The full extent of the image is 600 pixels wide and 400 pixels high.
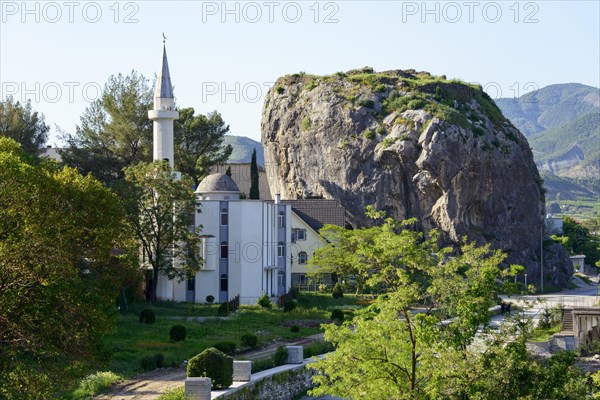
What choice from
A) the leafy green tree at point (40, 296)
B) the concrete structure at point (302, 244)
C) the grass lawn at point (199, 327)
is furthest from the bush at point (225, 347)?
the concrete structure at point (302, 244)

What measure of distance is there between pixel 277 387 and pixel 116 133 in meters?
50.1

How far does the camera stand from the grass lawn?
3878cm

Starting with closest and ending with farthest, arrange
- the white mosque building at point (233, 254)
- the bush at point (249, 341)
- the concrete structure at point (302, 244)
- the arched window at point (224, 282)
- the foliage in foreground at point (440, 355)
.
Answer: the foliage in foreground at point (440, 355)
the bush at point (249, 341)
the white mosque building at point (233, 254)
the arched window at point (224, 282)
the concrete structure at point (302, 244)

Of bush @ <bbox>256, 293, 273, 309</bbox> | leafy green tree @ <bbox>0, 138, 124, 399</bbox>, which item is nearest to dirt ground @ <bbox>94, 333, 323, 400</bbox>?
leafy green tree @ <bbox>0, 138, 124, 399</bbox>

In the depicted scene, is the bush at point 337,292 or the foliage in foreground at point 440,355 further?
the bush at point 337,292

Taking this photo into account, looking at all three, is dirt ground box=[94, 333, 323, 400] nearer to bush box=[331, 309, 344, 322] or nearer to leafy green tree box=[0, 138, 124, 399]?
leafy green tree box=[0, 138, 124, 399]

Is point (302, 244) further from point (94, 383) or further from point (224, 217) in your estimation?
point (94, 383)

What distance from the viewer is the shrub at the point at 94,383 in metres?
31.7

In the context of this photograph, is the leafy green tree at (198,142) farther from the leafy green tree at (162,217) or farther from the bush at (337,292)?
the leafy green tree at (162,217)

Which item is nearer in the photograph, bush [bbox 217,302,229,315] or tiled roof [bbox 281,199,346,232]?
bush [bbox 217,302,229,315]

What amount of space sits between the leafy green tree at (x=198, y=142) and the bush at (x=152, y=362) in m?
50.0

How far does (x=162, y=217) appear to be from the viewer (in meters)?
57.3

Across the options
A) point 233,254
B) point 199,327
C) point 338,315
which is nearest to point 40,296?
point 199,327

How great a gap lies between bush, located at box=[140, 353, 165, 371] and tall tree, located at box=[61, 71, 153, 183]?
44.9 meters
